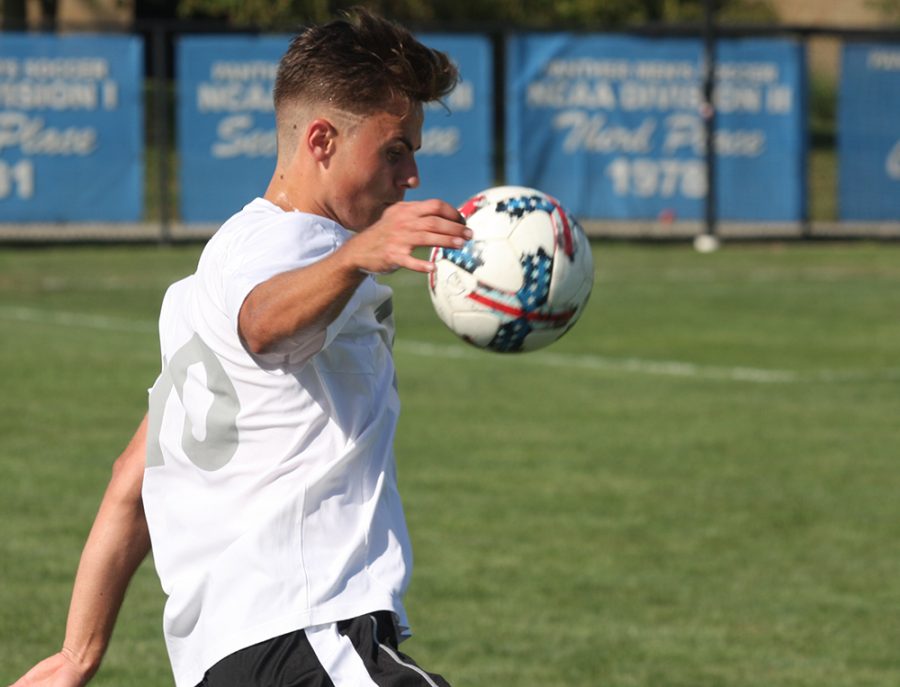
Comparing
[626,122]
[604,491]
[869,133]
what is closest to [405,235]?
[604,491]

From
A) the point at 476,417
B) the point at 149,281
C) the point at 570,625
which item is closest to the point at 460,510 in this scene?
the point at 570,625

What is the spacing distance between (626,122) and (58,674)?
67.9ft

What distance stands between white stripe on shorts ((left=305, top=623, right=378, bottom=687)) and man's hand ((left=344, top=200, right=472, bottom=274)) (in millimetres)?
730

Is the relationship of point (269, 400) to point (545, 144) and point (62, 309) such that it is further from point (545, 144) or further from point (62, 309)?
point (545, 144)

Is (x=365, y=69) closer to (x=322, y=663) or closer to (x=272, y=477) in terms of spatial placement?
(x=272, y=477)

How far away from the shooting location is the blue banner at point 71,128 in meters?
22.5

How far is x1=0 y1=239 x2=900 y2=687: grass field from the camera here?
619cm

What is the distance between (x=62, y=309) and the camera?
16.8 m

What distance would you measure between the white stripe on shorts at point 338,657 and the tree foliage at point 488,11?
30.5m

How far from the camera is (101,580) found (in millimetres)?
3703

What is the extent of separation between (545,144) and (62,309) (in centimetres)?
891

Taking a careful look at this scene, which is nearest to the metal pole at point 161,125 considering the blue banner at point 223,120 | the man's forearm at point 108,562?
the blue banner at point 223,120

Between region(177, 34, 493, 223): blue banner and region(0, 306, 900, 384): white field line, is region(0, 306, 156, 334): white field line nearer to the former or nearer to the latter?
region(0, 306, 900, 384): white field line

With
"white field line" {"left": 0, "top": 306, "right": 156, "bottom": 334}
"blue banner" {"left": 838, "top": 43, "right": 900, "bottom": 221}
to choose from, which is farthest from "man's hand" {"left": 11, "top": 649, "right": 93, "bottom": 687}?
"blue banner" {"left": 838, "top": 43, "right": 900, "bottom": 221}
